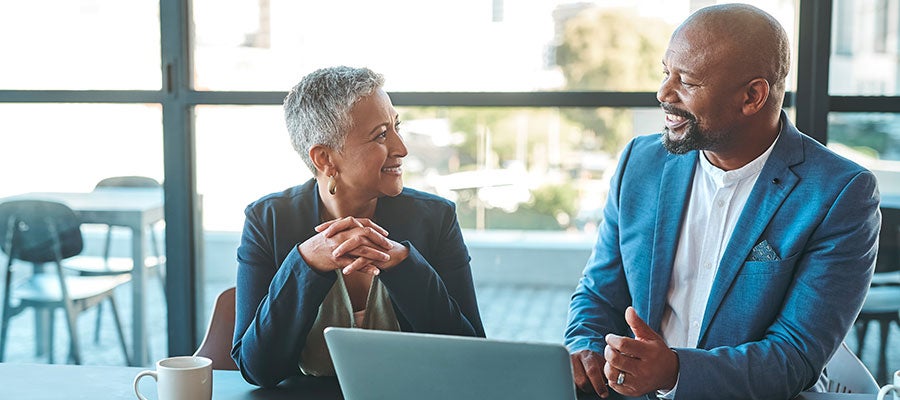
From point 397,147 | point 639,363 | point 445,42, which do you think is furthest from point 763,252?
point 445,42

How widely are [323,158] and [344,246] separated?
32 centimetres

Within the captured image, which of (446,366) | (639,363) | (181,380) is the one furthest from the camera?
(639,363)

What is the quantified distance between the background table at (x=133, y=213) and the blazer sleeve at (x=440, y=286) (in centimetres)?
157

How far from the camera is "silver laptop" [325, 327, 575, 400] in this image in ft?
4.27

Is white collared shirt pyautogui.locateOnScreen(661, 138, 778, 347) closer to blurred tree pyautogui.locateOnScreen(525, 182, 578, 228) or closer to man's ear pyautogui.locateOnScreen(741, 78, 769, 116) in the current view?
man's ear pyautogui.locateOnScreen(741, 78, 769, 116)

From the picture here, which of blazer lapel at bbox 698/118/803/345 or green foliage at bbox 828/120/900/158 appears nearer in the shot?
blazer lapel at bbox 698/118/803/345

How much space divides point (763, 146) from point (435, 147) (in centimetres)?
140

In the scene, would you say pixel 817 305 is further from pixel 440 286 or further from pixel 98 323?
pixel 98 323

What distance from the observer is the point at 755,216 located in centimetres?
A: 196

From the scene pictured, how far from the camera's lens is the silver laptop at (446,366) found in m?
1.30

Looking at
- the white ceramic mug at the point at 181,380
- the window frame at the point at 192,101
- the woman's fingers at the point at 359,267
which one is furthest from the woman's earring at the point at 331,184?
the window frame at the point at 192,101

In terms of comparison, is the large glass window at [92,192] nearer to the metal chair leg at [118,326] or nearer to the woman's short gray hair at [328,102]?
the metal chair leg at [118,326]

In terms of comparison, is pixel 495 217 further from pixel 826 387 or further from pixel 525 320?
pixel 826 387

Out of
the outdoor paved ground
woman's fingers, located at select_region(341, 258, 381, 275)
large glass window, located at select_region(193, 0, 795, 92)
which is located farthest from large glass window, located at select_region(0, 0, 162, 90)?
woman's fingers, located at select_region(341, 258, 381, 275)
